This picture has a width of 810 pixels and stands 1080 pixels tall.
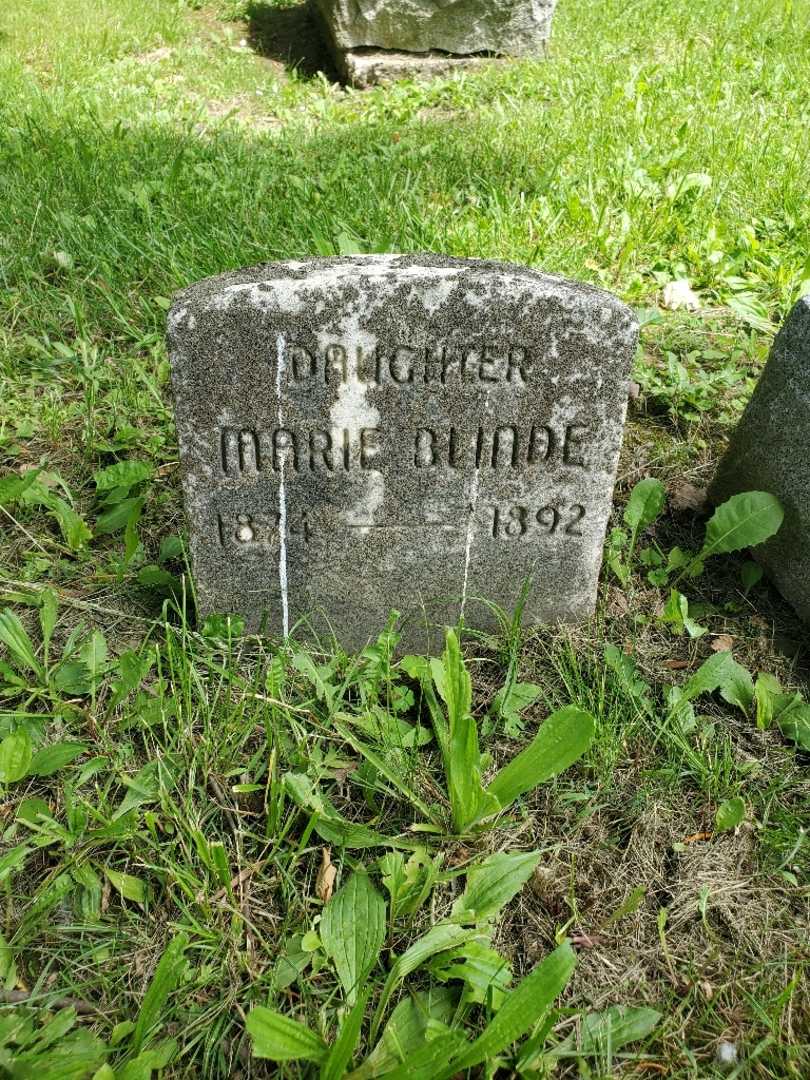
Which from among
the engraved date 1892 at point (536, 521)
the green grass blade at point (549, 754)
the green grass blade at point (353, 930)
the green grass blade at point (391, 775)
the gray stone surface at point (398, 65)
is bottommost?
the green grass blade at point (353, 930)

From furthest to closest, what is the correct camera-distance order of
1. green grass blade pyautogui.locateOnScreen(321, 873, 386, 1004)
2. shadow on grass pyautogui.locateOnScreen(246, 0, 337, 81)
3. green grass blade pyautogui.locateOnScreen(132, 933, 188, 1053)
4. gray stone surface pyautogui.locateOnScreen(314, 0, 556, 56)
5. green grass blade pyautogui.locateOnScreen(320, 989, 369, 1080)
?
shadow on grass pyautogui.locateOnScreen(246, 0, 337, 81)
gray stone surface pyautogui.locateOnScreen(314, 0, 556, 56)
green grass blade pyautogui.locateOnScreen(321, 873, 386, 1004)
green grass blade pyautogui.locateOnScreen(132, 933, 188, 1053)
green grass blade pyautogui.locateOnScreen(320, 989, 369, 1080)

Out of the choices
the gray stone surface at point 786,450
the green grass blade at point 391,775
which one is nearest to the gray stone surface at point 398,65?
the gray stone surface at point 786,450

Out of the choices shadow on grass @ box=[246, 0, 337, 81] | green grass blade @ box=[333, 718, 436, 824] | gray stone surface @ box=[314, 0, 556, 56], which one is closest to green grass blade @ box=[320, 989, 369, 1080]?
green grass blade @ box=[333, 718, 436, 824]

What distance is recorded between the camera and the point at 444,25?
553 centimetres

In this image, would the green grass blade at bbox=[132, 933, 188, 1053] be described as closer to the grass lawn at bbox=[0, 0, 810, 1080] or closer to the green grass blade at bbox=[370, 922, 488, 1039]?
the grass lawn at bbox=[0, 0, 810, 1080]

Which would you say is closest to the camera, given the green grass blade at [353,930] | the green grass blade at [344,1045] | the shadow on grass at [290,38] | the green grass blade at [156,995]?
the green grass blade at [344,1045]

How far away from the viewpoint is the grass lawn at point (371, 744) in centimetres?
154

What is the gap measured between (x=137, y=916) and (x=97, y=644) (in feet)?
2.15

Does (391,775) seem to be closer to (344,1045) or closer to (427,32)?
(344,1045)

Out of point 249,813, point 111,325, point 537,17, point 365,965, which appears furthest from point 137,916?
point 537,17

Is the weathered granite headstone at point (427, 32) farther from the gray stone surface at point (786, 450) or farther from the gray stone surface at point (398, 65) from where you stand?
the gray stone surface at point (786, 450)

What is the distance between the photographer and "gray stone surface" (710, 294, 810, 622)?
7.15 feet

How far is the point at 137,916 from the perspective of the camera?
5.43ft

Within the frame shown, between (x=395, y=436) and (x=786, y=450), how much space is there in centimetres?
102
